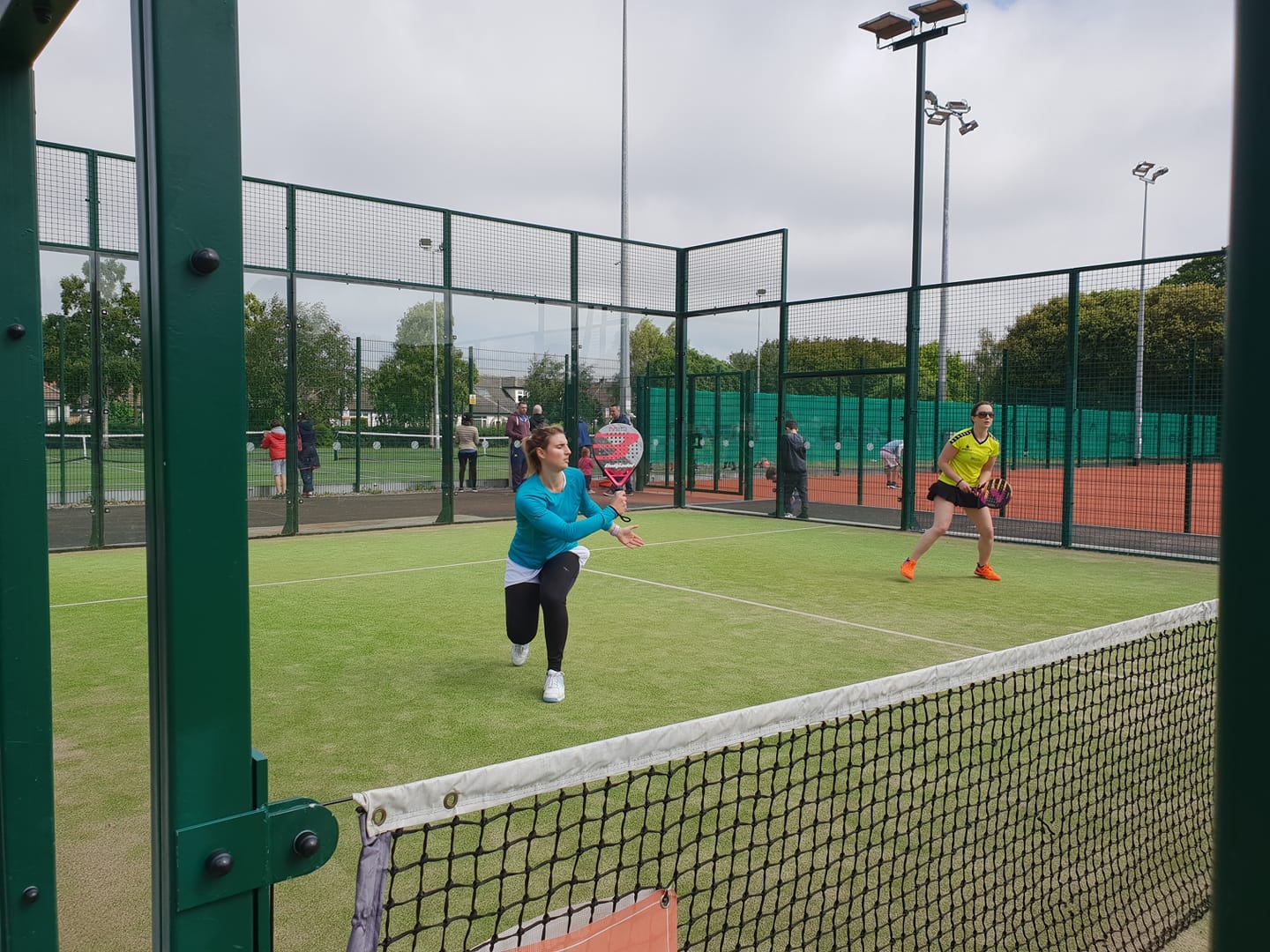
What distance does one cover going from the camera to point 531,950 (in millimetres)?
1854

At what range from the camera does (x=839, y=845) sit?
3.42m

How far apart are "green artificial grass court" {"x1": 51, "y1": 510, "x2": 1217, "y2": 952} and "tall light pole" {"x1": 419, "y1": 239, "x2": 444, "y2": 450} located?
323cm

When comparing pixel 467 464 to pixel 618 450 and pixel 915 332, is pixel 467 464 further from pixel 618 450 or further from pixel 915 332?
pixel 915 332

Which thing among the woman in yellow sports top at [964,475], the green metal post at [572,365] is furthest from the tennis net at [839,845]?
the green metal post at [572,365]

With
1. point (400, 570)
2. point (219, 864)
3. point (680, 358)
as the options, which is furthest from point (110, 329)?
point (219, 864)

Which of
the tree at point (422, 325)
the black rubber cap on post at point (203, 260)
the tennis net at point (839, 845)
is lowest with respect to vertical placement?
the tennis net at point (839, 845)

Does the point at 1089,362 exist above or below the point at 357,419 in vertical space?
above

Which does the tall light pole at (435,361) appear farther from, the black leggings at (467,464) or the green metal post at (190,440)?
the green metal post at (190,440)

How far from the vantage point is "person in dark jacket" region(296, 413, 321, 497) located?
13.6 meters

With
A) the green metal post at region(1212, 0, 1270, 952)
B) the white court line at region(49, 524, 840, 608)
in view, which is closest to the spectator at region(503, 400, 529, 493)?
the white court line at region(49, 524, 840, 608)

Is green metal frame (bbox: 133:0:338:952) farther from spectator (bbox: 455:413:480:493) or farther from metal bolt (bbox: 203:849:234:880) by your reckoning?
spectator (bbox: 455:413:480:493)

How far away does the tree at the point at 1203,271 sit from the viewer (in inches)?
408

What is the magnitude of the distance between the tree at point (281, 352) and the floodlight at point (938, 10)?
29.3 feet

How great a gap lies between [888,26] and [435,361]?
805 centimetres
